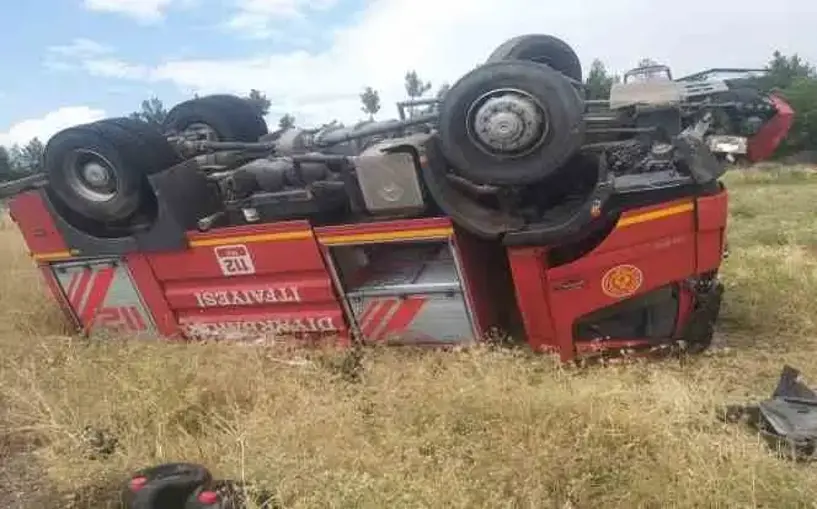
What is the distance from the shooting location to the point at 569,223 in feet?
14.0

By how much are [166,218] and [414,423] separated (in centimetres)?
255

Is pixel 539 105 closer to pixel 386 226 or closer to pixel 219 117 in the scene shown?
pixel 386 226

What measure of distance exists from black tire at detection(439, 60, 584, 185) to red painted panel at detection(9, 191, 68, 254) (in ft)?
9.77

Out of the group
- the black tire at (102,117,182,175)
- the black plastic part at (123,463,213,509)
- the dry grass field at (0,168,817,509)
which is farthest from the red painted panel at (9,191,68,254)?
the black plastic part at (123,463,213,509)

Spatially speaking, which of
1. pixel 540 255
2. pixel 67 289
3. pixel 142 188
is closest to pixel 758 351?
pixel 540 255

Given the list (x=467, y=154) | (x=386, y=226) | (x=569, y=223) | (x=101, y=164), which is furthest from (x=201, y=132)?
(x=569, y=223)

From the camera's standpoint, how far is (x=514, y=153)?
4.28 meters

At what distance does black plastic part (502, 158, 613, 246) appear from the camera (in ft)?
13.8

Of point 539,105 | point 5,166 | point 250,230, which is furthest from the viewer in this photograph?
point 5,166

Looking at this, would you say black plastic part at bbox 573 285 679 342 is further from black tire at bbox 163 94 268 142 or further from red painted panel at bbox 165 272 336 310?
black tire at bbox 163 94 268 142

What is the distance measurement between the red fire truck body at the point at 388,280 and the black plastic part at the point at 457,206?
0.09 metres

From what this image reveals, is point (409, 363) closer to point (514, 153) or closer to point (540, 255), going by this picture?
point (540, 255)

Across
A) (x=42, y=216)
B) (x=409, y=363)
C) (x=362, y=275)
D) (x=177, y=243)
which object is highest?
(x=42, y=216)

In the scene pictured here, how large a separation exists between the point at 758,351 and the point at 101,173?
429 centimetres
